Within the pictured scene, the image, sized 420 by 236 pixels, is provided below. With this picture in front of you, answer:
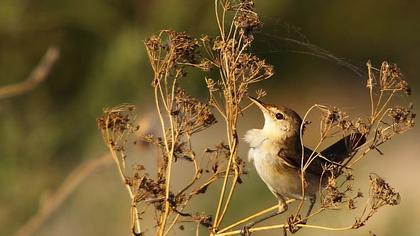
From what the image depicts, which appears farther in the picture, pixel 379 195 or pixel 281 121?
pixel 281 121

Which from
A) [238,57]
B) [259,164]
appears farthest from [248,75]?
[259,164]

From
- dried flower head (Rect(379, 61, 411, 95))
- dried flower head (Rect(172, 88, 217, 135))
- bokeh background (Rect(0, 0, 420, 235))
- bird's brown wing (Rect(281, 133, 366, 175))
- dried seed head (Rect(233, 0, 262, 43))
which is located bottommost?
bird's brown wing (Rect(281, 133, 366, 175))

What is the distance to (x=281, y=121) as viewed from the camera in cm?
307

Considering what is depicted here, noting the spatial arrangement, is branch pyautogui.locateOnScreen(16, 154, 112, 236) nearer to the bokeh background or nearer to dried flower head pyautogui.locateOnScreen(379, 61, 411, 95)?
the bokeh background

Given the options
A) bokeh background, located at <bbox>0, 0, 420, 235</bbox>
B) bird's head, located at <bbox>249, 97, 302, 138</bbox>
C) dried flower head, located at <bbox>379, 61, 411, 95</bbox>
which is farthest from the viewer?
bokeh background, located at <bbox>0, 0, 420, 235</bbox>

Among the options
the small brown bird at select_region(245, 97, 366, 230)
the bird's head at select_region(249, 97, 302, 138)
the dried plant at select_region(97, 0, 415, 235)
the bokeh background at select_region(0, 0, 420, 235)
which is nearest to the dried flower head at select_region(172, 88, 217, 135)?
the dried plant at select_region(97, 0, 415, 235)

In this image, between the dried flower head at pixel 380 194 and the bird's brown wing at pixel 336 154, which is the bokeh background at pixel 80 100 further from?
the dried flower head at pixel 380 194

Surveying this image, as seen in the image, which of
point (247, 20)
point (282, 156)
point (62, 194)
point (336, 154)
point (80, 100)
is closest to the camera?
point (247, 20)

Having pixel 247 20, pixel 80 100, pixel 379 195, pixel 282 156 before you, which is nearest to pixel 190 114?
pixel 247 20

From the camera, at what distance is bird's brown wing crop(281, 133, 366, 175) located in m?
2.28

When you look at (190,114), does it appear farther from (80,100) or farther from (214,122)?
(80,100)

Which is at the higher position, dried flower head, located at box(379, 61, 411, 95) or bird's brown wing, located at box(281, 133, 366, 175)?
dried flower head, located at box(379, 61, 411, 95)

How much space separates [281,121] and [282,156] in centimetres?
17

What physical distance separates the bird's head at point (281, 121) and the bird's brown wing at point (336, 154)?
0.14 metres
